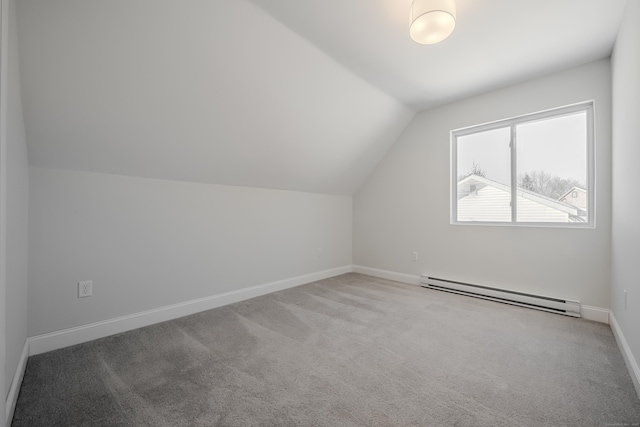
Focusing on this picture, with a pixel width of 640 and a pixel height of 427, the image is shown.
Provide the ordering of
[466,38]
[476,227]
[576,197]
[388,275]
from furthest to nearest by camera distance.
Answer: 1. [388,275]
2. [476,227]
3. [576,197]
4. [466,38]

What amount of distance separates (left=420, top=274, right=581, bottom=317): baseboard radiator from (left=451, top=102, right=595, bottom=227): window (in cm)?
79

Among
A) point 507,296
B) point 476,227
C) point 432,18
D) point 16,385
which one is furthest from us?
point 476,227

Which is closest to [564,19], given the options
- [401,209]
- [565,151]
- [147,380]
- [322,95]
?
[565,151]

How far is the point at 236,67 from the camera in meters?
2.15

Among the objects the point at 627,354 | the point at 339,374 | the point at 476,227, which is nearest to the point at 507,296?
the point at 476,227


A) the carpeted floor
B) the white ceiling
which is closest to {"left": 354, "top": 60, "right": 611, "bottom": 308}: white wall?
the white ceiling

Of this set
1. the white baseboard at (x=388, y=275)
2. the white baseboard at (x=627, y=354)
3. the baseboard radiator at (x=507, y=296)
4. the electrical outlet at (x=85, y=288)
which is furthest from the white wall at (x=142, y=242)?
the white baseboard at (x=627, y=354)

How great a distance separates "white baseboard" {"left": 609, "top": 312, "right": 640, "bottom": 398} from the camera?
154cm

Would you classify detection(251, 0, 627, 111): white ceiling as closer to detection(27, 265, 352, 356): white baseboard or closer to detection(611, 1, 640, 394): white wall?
detection(611, 1, 640, 394): white wall

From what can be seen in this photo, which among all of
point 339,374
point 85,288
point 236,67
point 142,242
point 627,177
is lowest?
point 339,374

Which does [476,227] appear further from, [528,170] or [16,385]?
[16,385]

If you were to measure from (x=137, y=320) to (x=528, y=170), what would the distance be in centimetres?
429

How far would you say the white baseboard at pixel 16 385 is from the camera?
1.29 metres

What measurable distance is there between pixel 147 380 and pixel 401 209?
3488mm
